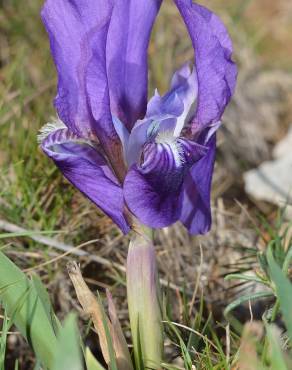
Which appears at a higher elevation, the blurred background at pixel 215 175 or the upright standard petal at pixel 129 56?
the upright standard petal at pixel 129 56

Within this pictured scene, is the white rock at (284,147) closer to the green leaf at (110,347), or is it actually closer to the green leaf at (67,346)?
the green leaf at (110,347)

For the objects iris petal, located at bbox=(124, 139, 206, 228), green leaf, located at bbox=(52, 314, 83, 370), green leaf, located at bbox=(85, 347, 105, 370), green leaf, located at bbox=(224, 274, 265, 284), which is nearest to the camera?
green leaf, located at bbox=(52, 314, 83, 370)

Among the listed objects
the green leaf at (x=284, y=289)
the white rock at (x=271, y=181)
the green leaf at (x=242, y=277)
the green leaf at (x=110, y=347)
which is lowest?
the white rock at (x=271, y=181)

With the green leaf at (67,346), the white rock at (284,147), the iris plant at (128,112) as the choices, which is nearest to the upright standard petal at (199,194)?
the iris plant at (128,112)

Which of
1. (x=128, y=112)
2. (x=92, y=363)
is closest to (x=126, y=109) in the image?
(x=128, y=112)

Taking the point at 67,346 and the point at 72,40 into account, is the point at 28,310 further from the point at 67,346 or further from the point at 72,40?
the point at 72,40

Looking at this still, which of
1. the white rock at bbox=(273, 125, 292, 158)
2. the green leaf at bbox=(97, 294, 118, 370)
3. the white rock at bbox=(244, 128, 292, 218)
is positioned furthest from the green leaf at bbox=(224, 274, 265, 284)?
the white rock at bbox=(273, 125, 292, 158)

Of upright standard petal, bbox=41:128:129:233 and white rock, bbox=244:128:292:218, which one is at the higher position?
upright standard petal, bbox=41:128:129:233

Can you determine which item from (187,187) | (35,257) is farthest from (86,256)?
(187,187)

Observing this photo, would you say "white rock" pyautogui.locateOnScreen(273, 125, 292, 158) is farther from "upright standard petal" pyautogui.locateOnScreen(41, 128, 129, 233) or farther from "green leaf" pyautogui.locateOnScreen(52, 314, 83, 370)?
"green leaf" pyautogui.locateOnScreen(52, 314, 83, 370)
